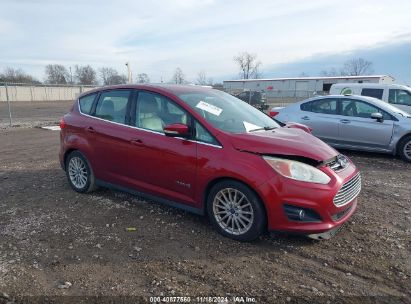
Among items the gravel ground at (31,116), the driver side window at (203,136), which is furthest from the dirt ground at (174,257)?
the gravel ground at (31,116)

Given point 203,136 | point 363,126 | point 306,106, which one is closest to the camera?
point 203,136

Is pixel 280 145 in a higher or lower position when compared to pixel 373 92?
lower

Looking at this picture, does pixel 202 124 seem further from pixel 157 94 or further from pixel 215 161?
pixel 157 94

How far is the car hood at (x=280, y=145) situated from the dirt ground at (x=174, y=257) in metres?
0.99

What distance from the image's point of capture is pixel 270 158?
3.76 m

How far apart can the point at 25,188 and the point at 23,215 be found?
1358 millimetres

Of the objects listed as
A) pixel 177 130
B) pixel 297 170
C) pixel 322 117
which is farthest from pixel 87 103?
pixel 322 117

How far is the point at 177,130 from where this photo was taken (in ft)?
13.4

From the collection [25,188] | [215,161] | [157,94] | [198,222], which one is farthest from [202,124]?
[25,188]

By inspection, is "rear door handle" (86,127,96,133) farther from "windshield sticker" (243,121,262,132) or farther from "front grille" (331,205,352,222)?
"front grille" (331,205,352,222)

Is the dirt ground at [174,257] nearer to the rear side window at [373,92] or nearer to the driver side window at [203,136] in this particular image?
the driver side window at [203,136]

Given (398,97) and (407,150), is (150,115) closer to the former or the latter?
(407,150)

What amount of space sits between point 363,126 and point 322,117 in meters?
1.01

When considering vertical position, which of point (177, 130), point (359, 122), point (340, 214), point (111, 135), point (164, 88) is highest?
point (164, 88)
